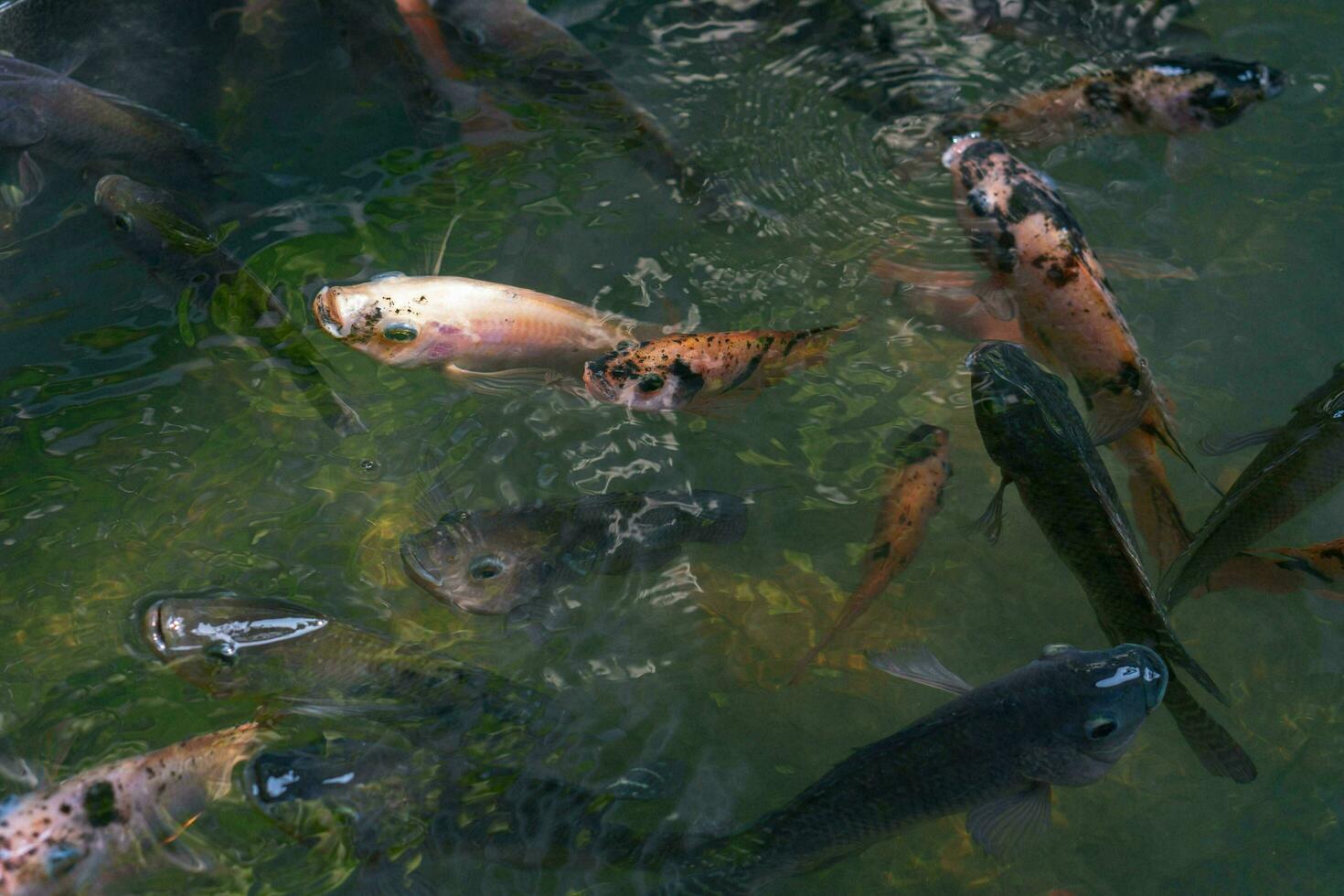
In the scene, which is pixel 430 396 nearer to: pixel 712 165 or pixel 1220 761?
pixel 712 165

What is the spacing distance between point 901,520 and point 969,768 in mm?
1005

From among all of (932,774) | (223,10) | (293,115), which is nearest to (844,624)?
(932,774)

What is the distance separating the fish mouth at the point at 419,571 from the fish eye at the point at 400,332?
77 cm

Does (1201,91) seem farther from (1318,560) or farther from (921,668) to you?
(921,668)

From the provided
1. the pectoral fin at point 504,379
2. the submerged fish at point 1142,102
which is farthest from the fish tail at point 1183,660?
the submerged fish at point 1142,102

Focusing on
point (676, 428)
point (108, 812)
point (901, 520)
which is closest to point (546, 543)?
point (676, 428)

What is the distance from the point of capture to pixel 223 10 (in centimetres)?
480

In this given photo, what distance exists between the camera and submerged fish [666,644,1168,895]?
2957 mm

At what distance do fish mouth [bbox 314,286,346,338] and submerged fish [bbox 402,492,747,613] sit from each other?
82cm

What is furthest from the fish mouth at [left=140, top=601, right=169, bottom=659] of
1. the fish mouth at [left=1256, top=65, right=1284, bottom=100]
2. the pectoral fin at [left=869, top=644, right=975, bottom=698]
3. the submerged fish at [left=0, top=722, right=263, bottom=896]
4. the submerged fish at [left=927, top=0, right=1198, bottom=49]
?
the fish mouth at [left=1256, top=65, right=1284, bottom=100]

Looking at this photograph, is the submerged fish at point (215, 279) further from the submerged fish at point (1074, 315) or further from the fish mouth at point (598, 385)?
the submerged fish at point (1074, 315)

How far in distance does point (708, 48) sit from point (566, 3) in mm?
817

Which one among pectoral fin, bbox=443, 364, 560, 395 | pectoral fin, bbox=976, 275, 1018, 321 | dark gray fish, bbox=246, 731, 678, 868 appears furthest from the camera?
pectoral fin, bbox=976, 275, 1018, 321

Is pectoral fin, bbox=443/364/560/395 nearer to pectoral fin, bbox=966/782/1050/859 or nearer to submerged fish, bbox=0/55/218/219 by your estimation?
submerged fish, bbox=0/55/218/219
